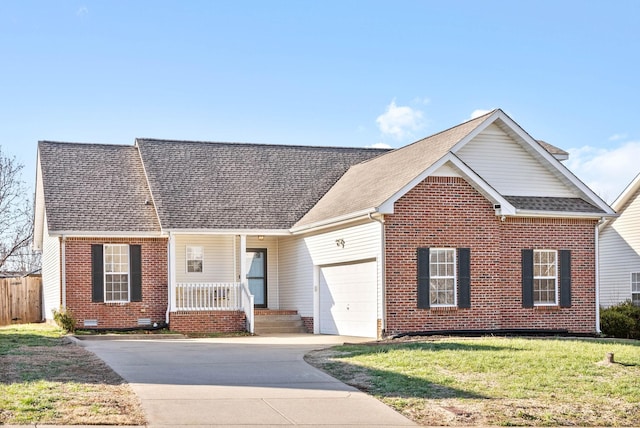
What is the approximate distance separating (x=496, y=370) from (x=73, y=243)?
1559 centimetres

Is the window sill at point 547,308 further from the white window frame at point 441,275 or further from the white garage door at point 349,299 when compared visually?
the white garage door at point 349,299

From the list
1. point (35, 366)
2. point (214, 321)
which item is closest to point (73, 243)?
point (214, 321)

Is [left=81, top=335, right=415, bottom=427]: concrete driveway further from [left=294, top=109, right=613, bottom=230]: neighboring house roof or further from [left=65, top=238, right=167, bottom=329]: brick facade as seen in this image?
[left=65, top=238, right=167, bottom=329]: brick facade

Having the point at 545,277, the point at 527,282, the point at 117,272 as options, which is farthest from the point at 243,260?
the point at 545,277

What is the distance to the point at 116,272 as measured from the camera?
26734 millimetres

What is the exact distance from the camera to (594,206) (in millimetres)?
25078

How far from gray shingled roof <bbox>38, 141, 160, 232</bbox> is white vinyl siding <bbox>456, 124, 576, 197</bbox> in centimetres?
1004

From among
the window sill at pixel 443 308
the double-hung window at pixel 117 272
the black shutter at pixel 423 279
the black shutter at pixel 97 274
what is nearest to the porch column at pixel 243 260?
the double-hung window at pixel 117 272

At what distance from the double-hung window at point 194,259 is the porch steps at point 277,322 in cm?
241

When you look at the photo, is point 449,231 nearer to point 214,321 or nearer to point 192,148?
point 214,321

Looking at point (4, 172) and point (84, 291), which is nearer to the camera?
point (84, 291)

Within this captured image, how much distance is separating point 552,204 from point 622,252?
8409mm

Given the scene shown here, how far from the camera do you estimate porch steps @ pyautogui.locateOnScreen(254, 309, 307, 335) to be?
26.7 m

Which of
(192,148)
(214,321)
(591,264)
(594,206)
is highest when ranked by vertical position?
(192,148)
